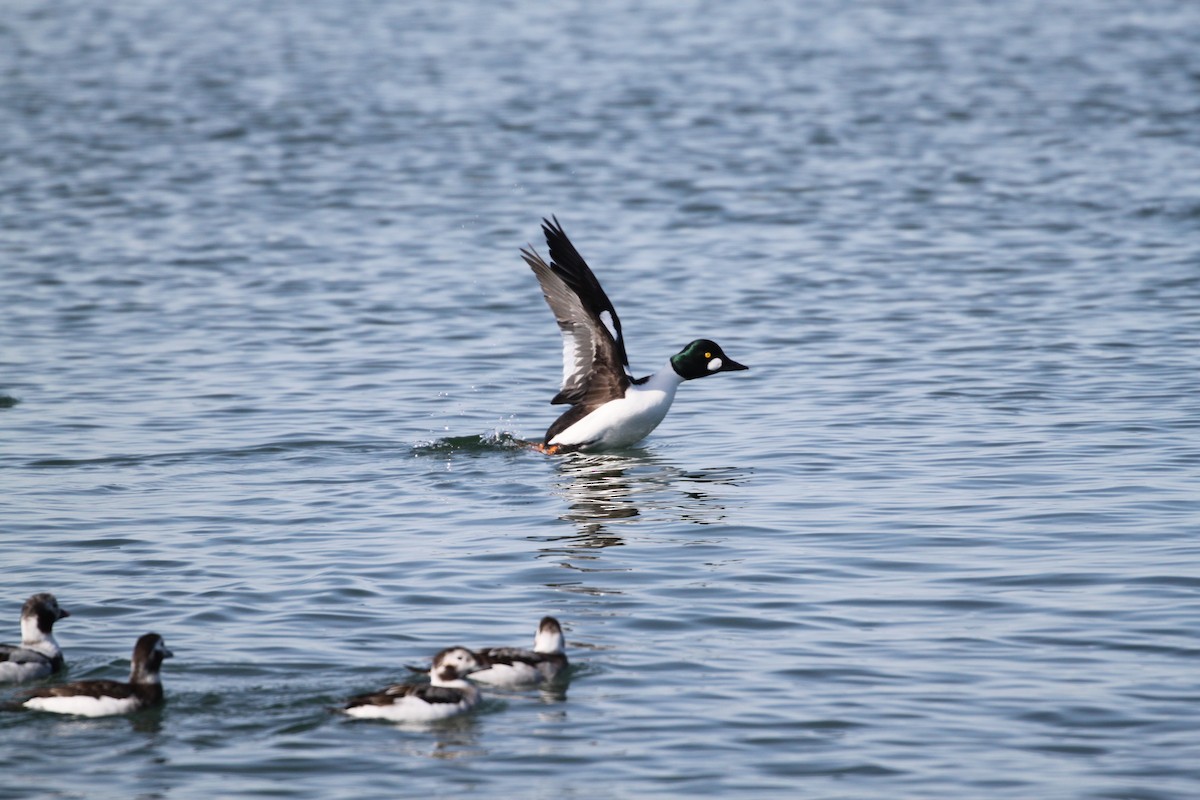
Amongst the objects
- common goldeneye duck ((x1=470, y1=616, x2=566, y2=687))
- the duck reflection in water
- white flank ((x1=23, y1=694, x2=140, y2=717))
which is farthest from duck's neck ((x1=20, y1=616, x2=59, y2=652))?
the duck reflection in water

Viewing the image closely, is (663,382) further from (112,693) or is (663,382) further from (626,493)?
(112,693)

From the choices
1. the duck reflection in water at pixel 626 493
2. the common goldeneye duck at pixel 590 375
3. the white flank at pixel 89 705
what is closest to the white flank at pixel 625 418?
the common goldeneye duck at pixel 590 375

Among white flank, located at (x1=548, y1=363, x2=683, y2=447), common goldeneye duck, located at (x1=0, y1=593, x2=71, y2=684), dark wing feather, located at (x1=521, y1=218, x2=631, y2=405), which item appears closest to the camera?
common goldeneye duck, located at (x1=0, y1=593, x2=71, y2=684)

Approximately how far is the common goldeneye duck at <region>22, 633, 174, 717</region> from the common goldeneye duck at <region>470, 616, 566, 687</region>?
1762 millimetres

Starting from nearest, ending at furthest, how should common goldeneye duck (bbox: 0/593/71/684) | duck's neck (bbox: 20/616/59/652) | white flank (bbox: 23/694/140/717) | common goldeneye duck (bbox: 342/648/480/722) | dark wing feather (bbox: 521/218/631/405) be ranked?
common goldeneye duck (bbox: 342/648/480/722) < white flank (bbox: 23/694/140/717) < common goldeneye duck (bbox: 0/593/71/684) < duck's neck (bbox: 20/616/59/652) < dark wing feather (bbox: 521/218/631/405)

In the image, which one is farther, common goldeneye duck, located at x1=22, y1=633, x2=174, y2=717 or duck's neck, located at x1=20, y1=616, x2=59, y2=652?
duck's neck, located at x1=20, y1=616, x2=59, y2=652

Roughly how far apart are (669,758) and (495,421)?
9523mm

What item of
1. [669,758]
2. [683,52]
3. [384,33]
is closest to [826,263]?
[669,758]

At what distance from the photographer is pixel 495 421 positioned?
18.6 meters

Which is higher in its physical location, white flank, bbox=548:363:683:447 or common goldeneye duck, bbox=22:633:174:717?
white flank, bbox=548:363:683:447

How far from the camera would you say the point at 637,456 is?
17234 millimetres

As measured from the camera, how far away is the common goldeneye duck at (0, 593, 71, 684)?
10211 millimetres

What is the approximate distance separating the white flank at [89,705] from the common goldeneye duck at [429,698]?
1.19m

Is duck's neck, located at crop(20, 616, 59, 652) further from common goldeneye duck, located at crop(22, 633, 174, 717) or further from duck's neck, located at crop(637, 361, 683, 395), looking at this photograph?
duck's neck, located at crop(637, 361, 683, 395)
